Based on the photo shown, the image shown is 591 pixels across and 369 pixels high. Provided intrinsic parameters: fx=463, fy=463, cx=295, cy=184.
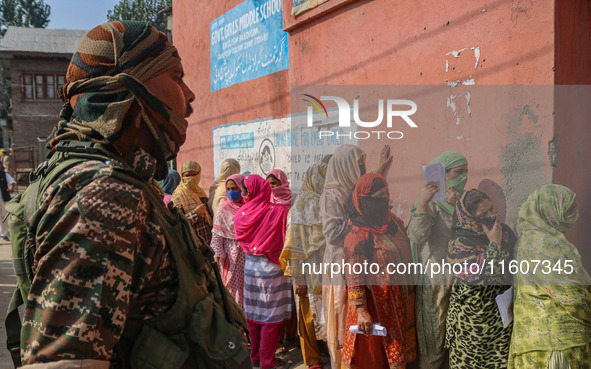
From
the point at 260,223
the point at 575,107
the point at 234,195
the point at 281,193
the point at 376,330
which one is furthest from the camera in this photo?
the point at 234,195

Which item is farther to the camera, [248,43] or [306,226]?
[248,43]

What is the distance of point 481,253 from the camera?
2727 millimetres

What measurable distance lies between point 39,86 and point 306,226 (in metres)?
25.0

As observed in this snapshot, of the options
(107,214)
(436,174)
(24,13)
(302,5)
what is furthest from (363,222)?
(24,13)

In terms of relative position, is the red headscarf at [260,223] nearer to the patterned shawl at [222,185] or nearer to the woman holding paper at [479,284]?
the patterned shawl at [222,185]

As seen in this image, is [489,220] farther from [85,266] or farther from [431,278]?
[85,266]

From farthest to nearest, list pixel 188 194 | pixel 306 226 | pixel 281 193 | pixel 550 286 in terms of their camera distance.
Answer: pixel 188 194, pixel 281 193, pixel 306 226, pixel 550 286

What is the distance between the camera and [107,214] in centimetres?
104

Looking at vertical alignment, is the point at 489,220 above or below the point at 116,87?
below

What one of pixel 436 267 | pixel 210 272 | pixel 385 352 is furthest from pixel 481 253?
pixel 210 272

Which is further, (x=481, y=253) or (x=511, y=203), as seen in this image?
(x=511, y=203)

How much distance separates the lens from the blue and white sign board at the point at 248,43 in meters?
6.42

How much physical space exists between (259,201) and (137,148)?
3.12m

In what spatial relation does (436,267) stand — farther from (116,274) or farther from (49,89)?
(49,89)
